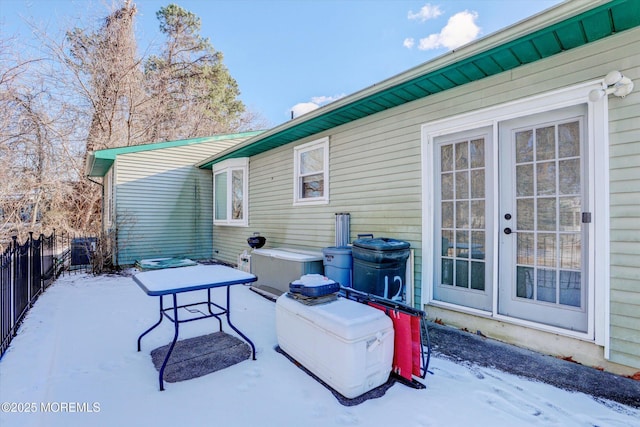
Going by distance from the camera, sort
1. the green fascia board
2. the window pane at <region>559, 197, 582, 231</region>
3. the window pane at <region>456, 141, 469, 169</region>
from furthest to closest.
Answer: the green fascia board, the window pane at <region>456, 141, 469, 169</region>, the window pane at <region>559, 197, 582, 231</region>

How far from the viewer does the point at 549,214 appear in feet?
9.40

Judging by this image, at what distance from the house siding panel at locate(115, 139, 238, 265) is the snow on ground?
4.88m

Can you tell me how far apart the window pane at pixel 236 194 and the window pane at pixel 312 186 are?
243 centimetres

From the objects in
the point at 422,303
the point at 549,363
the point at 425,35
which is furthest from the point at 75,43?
the point at 549,363

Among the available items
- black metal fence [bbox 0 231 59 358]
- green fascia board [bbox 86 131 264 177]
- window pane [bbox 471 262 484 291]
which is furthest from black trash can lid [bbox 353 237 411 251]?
green fascia board [bbox 86 131 264 177]

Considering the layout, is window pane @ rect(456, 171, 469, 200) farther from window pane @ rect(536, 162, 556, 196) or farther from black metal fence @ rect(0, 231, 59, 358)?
black metal fence @ rect(0, 231, 59, 358)

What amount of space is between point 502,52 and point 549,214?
5.16 ft

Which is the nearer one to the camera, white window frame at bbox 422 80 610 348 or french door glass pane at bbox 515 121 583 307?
white window frame at bbox 422 80 610 348

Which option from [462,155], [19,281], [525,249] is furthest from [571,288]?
→ [19,281]

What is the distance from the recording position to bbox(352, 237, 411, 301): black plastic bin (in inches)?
134

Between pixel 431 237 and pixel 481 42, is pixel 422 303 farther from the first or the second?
pixel 481 42

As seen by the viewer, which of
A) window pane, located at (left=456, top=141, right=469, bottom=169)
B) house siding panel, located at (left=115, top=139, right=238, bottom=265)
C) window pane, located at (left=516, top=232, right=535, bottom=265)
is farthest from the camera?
house siding panel, located at (left=115, top=139, right=238, bottom=265)

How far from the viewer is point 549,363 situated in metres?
2.63

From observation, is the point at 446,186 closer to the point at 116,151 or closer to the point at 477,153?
the point at 477,153
